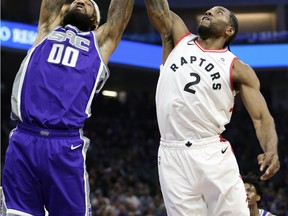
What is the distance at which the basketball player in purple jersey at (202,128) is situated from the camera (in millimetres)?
5305

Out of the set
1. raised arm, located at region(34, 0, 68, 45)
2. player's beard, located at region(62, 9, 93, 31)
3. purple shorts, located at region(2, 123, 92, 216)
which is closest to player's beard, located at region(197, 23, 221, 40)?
player's beard, located at region(62, 9, 93, 31)

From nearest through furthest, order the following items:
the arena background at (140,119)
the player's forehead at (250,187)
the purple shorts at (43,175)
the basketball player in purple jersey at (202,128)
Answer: the purple shorts at (43,175) < the basketball player in purple jersey at (202,128) < the player's forehead at (250,187) < the arena background at (140,119)

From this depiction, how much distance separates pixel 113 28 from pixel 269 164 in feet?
4.78

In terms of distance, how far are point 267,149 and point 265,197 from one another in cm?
1165

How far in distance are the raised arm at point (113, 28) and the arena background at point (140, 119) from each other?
9051mm

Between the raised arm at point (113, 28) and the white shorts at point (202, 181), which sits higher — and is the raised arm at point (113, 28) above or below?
above

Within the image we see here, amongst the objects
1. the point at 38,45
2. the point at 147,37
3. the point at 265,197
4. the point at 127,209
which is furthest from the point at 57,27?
the point at 147,37

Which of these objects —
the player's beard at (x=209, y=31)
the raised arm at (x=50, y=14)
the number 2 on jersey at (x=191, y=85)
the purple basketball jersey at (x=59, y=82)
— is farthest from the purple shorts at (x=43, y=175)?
the player's beard at (x=209, y=31)

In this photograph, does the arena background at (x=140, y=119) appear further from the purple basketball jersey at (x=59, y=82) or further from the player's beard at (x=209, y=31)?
the purple basketball jersey at (x=59, y=82)

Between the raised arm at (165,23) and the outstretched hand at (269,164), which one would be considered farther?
the raised arm at (165,23)

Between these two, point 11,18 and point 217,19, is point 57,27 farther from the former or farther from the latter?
point 11,18

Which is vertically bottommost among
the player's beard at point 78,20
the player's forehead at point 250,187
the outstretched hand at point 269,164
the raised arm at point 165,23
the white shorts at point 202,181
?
the player's forehead at point 250,187

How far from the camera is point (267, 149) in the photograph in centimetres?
507

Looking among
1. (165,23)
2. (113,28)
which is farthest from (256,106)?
(113,28)
